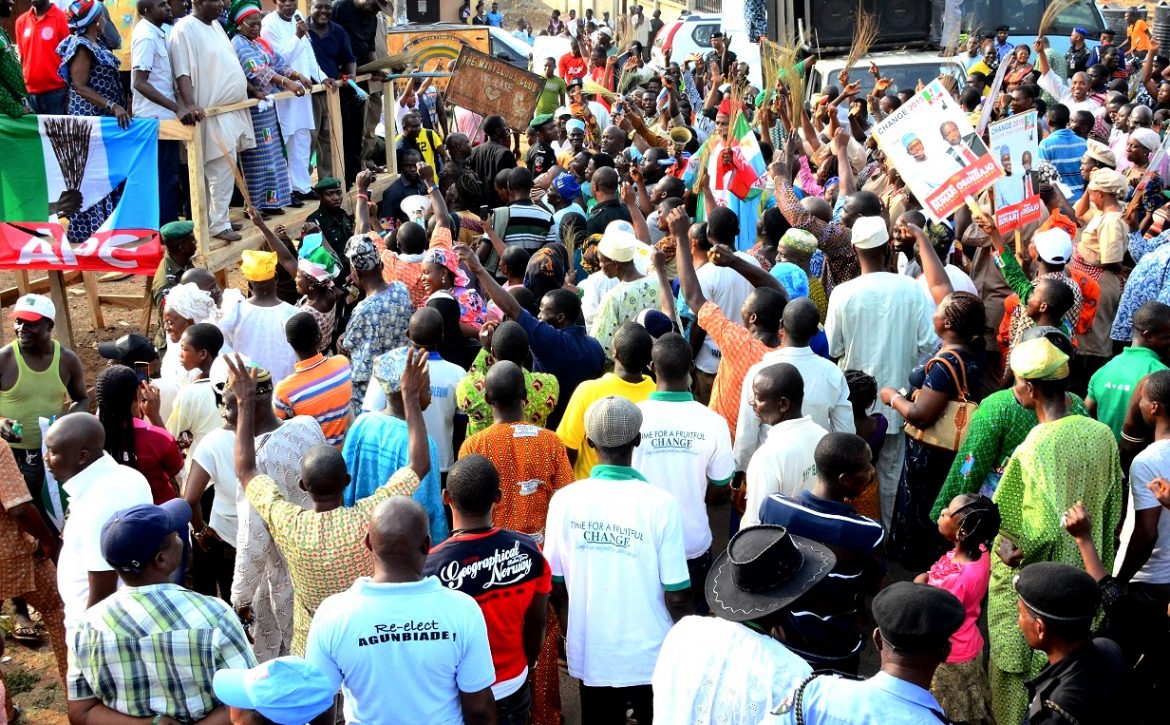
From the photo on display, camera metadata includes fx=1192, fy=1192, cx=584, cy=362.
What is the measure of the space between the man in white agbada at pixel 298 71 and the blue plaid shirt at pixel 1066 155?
687 centimetres

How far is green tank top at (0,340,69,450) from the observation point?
608 cm

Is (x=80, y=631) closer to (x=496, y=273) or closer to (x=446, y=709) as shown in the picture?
(x=446, y=709)

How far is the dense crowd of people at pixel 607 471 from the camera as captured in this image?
11.6ft

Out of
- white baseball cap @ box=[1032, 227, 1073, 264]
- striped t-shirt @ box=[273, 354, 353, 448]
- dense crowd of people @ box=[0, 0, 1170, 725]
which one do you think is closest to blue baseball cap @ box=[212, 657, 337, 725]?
dense crowd of people @ box=[0, 0, 1170, 725]

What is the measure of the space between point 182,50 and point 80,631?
21.7ft

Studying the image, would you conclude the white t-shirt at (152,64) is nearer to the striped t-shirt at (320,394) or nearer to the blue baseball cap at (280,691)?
the striped t-shirt at (320,394)

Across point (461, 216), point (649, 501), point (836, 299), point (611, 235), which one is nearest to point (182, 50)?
point (461, 216)

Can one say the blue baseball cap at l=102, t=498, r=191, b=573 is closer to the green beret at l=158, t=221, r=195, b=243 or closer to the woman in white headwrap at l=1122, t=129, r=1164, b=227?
the green beret at l=158, t=221, r=195, b=243

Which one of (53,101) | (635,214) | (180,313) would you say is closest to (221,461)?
(180,313)

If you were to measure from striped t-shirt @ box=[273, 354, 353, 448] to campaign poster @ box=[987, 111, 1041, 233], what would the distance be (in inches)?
157

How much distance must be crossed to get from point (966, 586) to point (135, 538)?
114 inches

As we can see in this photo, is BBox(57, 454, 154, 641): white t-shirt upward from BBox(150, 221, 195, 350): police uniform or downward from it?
downward

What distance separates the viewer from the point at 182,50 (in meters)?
9.09

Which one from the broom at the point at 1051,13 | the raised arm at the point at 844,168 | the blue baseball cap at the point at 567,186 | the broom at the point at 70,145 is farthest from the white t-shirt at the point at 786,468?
the broom at the point at 1051,13
